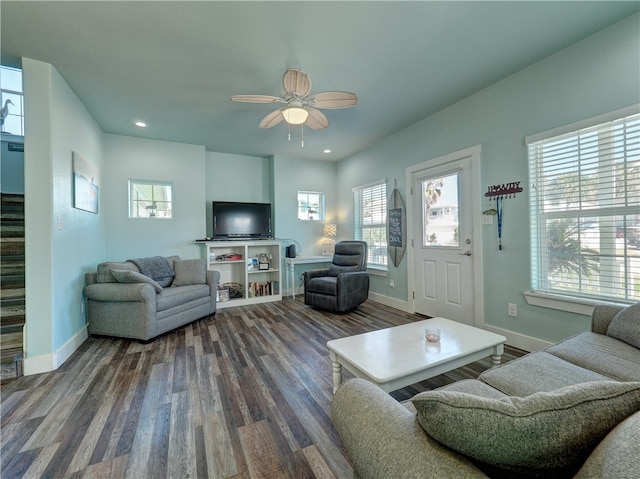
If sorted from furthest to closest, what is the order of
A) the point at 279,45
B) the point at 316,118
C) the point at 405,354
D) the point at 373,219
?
the point at 373,219 → the point at 316,118 → the point at 279,45 → the point at 405,354

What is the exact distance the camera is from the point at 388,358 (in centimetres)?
159

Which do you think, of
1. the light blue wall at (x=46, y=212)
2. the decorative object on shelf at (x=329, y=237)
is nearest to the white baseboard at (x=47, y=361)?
the light blue wall at (x=46, y=212)

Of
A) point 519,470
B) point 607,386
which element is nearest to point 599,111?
point 607,386

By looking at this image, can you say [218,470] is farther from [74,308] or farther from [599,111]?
[599,111]

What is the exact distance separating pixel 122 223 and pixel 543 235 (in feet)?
17.5

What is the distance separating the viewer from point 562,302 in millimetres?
2275

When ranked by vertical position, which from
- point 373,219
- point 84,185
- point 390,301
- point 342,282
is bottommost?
point 390,301

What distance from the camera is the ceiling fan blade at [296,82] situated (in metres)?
2.07

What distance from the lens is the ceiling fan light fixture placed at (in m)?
2.46

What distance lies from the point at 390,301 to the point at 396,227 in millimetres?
1191

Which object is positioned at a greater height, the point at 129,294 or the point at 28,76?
the point at 28,76

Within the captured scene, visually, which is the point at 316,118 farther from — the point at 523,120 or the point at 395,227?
the point at 395,227

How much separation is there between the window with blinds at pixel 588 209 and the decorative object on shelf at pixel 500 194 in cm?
16

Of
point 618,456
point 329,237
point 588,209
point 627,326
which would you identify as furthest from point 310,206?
point 618,456
